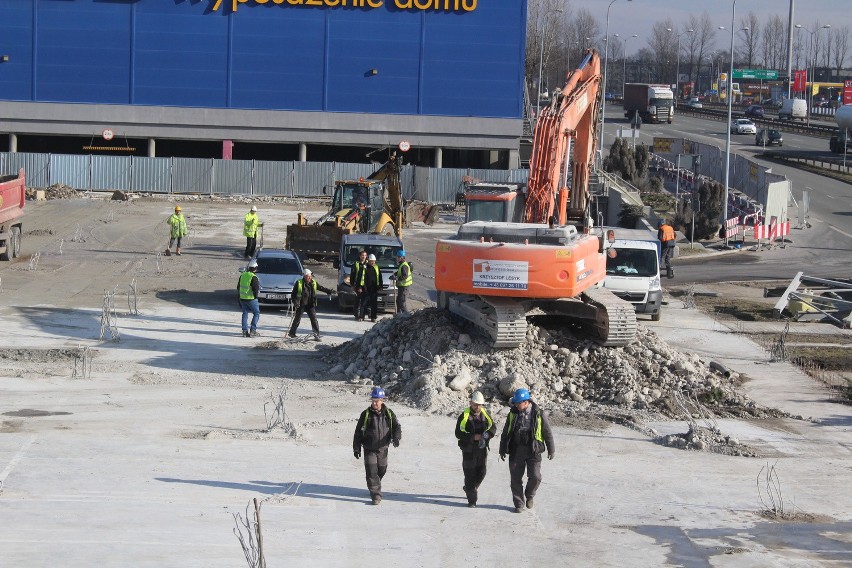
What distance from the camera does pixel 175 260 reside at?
35375 millimetres

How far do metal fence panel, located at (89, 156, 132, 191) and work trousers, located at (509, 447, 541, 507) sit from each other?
152 ft

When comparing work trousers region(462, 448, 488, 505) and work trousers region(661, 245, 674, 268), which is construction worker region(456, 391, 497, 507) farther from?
work trousers region(661, 245, 674, 268)

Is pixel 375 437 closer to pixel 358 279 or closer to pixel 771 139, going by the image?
pixel 358 279

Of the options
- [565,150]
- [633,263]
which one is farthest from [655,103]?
[565,150]

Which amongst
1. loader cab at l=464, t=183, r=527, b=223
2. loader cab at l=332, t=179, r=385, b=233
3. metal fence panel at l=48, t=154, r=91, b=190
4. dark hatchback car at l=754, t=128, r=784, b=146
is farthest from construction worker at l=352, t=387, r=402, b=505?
dark hatchback car at l=754, t=128, r=784, b=146

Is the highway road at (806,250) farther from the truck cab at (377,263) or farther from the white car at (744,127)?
the white car at (744,127)

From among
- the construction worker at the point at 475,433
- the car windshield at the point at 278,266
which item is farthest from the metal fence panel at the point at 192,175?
the construction worker at the point at 475,433

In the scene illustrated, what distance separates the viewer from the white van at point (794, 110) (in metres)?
113

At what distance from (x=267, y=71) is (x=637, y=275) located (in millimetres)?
37682

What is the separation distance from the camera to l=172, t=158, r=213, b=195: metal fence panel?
5788 centimetres

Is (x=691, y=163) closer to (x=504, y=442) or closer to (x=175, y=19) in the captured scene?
(x=175, y=19)

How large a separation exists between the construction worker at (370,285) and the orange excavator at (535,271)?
340cm

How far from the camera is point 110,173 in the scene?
5722cm

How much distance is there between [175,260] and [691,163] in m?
20.2
